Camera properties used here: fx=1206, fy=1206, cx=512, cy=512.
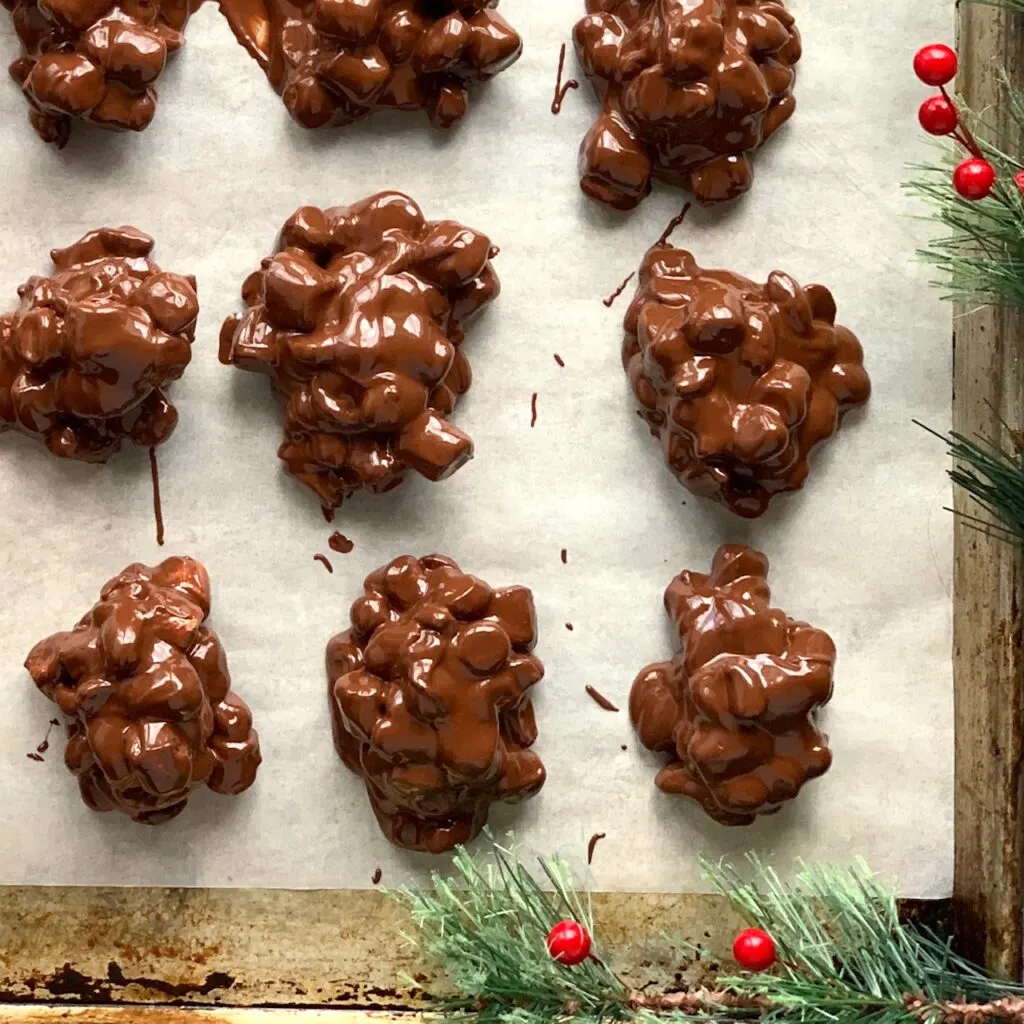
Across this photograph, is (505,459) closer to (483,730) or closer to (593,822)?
(483,730)

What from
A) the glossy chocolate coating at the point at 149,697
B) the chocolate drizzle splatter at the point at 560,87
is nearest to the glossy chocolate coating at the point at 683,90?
the chocolate drizzle splatter at the point at 560,87

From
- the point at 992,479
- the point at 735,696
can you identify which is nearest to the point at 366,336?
the point at 735,696

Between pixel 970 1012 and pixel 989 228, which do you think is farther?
pixel 989 228

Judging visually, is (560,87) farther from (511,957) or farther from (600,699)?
(511,957)

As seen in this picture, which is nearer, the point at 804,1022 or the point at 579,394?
the point at 804,1022

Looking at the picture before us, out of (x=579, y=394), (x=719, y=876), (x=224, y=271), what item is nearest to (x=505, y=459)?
(x=579, y=394)

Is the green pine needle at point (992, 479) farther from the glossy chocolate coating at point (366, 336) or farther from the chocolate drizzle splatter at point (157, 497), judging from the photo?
the chocolate drizzle splatter at point (157, 497)
